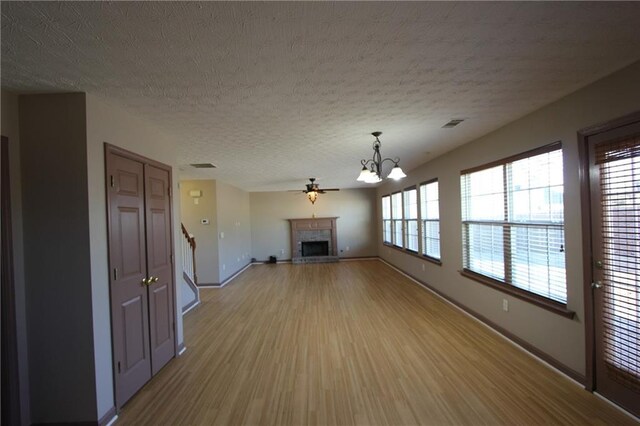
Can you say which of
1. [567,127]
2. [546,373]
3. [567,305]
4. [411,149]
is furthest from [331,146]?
[546,373]

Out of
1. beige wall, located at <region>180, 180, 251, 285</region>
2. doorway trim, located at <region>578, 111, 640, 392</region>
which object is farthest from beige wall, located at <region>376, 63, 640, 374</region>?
beige wall, located at <region>180, 180, 251, 285</region>

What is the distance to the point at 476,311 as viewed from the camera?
4023 mm

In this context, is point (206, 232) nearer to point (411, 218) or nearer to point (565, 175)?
point (411, 218)

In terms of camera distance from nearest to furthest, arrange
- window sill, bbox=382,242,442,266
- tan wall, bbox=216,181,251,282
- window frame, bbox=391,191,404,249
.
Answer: window sill, bbox=382,242,442,266 < tan wall, bbox=216,181,251,282 < window frame, bbox=391,191,404,249

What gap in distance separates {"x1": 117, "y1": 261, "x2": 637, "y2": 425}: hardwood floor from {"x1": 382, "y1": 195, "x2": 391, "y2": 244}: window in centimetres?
411

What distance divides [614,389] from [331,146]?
3.55 meters

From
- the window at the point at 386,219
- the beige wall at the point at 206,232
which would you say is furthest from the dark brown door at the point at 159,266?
the window at the point at 386,219

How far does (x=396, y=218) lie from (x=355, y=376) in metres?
5.69

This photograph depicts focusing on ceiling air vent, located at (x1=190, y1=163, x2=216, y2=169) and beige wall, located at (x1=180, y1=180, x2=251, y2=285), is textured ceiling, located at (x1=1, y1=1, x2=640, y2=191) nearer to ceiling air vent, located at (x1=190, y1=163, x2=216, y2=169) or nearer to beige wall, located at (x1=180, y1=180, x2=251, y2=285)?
ceiling air vent, located at (x1=190, y1=163, x2=216, y2=169)

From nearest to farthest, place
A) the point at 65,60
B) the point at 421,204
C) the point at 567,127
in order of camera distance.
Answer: the point at 65,60, the point at 567,127, the point at 421,204

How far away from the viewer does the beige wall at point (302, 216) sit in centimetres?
999

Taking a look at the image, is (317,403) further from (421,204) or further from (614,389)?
(421,204)

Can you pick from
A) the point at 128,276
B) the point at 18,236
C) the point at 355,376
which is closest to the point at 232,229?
the point at 128,276

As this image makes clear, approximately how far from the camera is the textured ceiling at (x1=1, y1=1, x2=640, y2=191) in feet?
4.49
